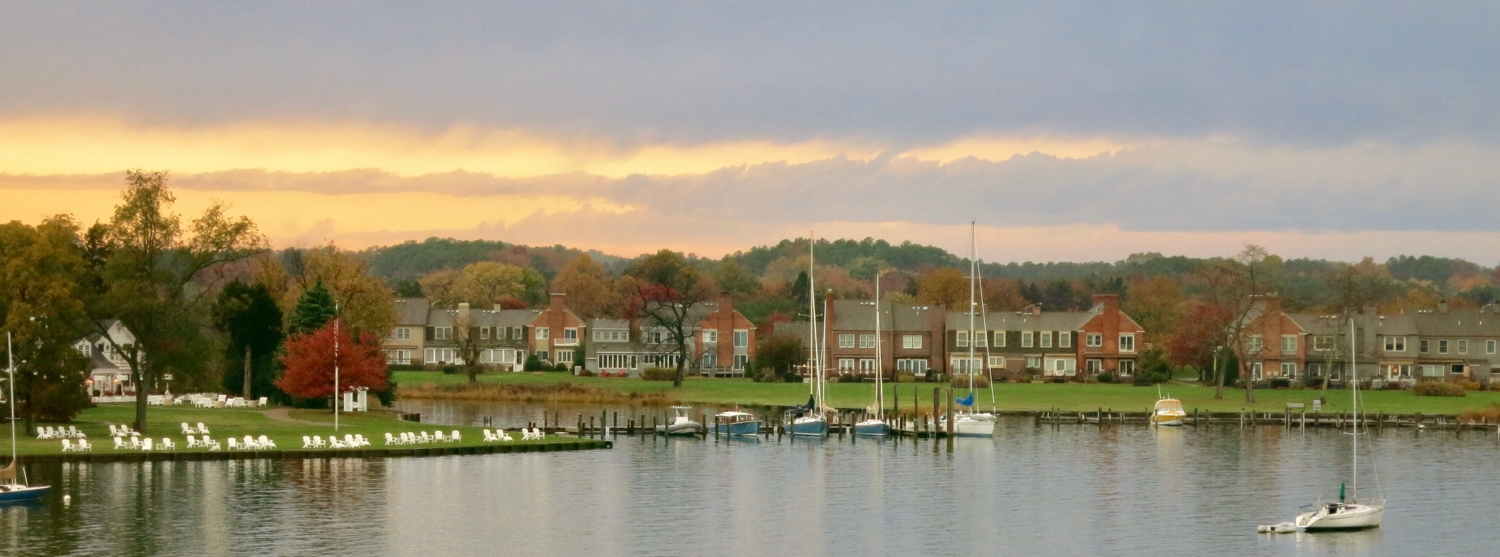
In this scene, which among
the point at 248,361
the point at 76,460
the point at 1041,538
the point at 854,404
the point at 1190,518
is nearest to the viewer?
the point at 1041,538

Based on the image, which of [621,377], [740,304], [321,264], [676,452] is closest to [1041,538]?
[676,452]

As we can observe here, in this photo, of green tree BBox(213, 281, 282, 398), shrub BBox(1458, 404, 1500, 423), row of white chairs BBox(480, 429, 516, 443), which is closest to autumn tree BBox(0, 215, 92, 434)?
row of white chairs BBox(480, 429, 516, 443)

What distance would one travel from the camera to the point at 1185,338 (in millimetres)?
123000

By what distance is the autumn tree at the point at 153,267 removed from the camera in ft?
232

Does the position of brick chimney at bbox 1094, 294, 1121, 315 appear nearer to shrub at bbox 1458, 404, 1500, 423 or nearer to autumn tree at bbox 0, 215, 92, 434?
shrub at bbox 1458, 404, 1500, 423

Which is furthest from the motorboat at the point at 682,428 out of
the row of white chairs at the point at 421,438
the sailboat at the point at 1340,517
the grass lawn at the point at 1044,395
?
the sailboat at the point at 1340,517

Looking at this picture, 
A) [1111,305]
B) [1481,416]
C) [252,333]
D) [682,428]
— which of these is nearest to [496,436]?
[682,428]

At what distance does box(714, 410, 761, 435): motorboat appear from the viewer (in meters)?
85.9

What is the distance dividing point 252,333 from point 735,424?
3059 centimetres

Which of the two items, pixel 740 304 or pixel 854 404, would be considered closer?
pixel 854 404

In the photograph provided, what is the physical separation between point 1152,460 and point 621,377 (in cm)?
6679

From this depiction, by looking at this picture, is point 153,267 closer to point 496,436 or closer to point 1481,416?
point 496,436

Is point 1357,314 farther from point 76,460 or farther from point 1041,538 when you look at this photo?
point 76,460

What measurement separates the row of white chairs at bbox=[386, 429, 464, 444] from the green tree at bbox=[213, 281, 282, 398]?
2556 cm
